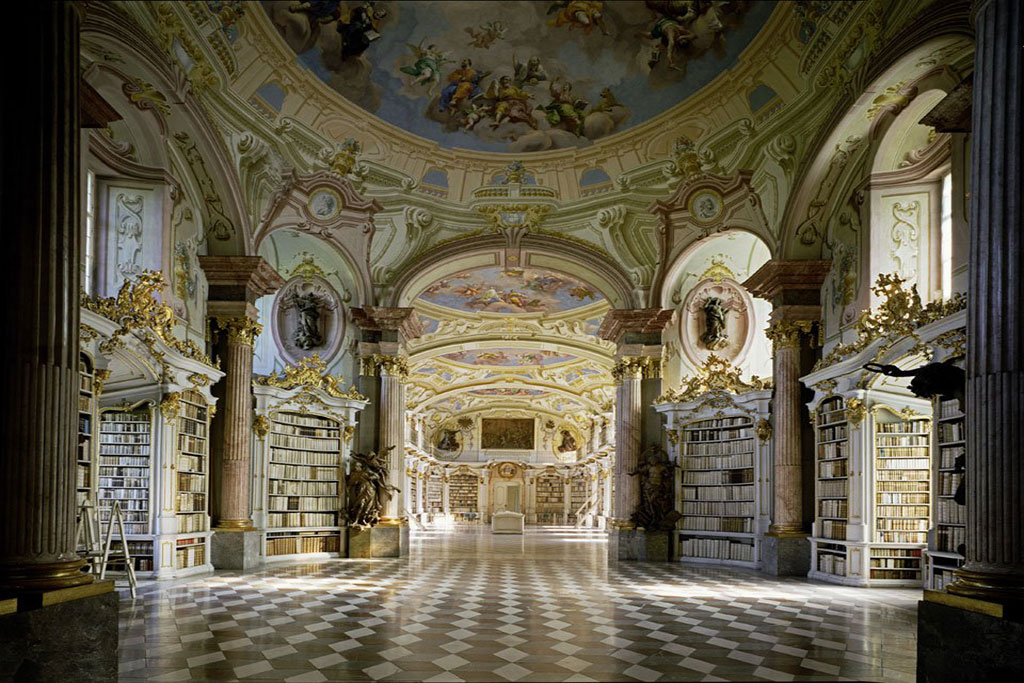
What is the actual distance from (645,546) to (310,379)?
27.0 feet

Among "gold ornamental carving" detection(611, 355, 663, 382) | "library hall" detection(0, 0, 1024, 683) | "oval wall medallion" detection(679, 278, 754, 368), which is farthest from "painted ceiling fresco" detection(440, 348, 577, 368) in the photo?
"oval wall medallion" detection(679, 278, 754, 368)

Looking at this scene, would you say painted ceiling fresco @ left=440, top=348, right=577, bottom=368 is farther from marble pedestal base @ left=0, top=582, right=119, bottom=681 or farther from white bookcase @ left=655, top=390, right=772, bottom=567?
marble pedestal base @ left=0, top=582, right=119, bottom=681

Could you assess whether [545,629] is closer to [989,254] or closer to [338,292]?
[989,254]

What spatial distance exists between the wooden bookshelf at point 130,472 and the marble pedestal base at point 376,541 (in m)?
5.74

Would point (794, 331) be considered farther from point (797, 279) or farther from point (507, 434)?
point (507, 434)

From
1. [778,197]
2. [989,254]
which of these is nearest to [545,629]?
[989,254]

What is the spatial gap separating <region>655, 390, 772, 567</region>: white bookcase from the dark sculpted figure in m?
0.26

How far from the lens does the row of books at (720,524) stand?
16.8 meters

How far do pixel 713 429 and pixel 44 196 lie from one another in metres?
14.7

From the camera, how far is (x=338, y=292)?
1953cm

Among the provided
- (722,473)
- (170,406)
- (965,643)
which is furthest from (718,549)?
(965,643)

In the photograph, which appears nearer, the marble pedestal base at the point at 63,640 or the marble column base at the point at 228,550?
the marble pedestal base at the point at 63,640

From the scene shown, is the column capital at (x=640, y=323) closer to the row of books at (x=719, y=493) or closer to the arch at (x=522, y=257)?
the arch at (x=522, y=257)

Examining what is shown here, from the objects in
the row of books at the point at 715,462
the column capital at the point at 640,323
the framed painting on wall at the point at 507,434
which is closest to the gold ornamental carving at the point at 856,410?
the row of books at the point at 715,462
